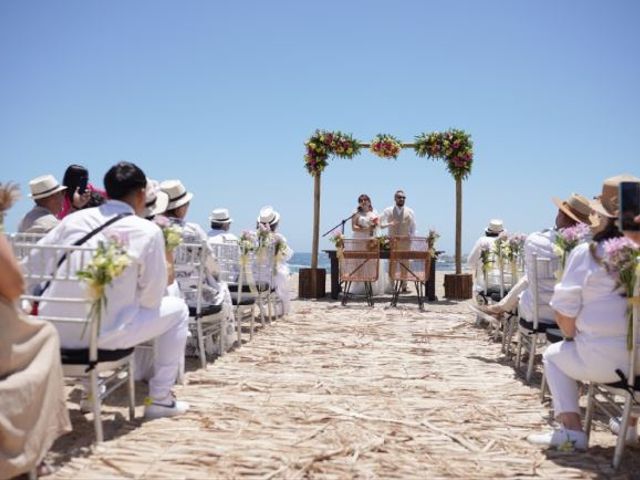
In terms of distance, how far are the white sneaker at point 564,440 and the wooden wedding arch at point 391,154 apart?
9.84 metres

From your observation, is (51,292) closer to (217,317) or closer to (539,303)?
(217,317)

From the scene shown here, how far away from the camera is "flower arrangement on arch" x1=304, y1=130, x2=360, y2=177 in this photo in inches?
551

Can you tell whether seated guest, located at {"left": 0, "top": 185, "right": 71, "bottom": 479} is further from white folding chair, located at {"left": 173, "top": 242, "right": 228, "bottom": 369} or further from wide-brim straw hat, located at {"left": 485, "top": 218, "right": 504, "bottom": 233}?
wide-brim straw hat, located at {"left": 485, "top": 218, "right": 504, "bottom": 233}

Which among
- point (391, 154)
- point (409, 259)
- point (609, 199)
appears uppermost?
point (391, 154)

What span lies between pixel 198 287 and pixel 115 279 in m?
2.04

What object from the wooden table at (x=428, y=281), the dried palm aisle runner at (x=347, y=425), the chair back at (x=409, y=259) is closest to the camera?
the dried palm aisle runner at (x=347, y=425)

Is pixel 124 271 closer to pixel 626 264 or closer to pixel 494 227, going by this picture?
pixel 626 264

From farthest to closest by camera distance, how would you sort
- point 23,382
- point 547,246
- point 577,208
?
1. point 547,246
2. point 577,208
3. point 23,382

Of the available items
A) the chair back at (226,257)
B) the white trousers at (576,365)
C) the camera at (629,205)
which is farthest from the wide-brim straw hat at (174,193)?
the camera at (629,205)

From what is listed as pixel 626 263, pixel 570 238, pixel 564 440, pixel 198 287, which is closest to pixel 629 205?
pixel 626 263

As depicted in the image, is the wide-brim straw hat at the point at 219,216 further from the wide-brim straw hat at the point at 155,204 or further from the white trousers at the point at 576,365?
the white trousers at the point at 576,365

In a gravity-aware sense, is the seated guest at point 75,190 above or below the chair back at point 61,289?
above

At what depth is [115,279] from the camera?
3742mm

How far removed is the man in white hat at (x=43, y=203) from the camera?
554 cm
